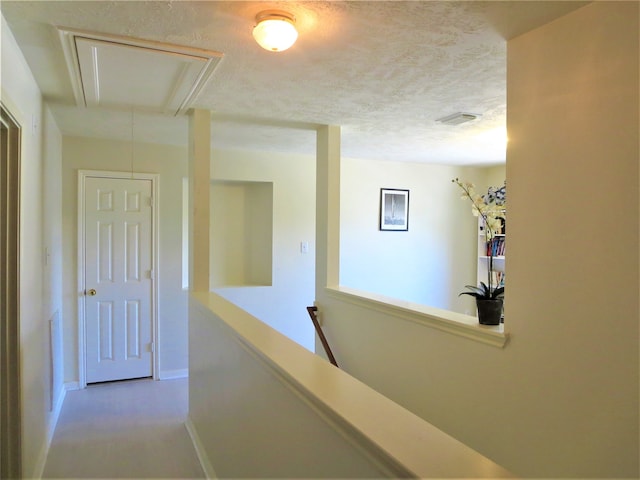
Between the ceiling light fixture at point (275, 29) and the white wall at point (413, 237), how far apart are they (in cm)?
313

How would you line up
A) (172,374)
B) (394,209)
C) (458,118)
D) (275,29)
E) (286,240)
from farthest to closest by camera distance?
(394,209) < (286,240) < (172,374) < (458,118) < (275,29)

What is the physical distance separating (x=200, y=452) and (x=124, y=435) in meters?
0.66

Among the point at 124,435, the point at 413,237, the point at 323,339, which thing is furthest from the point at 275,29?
the point at 413,237

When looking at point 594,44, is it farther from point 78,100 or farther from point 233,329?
point 78,100

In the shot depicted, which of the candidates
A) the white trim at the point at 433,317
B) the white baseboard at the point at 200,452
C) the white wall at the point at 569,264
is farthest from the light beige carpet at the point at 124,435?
the white wall at the point at 569,264

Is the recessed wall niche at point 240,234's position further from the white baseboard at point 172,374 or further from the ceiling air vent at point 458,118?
the ceiling air vent at point 458,118

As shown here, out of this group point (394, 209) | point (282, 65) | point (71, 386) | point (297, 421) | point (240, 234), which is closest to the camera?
point (297, 421)

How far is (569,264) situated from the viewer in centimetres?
162

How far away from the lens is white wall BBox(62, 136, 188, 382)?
3.75m

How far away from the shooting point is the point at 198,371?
2.73m

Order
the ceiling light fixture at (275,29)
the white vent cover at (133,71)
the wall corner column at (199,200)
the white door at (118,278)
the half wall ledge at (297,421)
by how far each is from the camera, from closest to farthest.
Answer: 1. the half wall ledge at (297,421)
2. the ceiling light fixture at (275,29)
3. the white vent cover at (133,71)
4. the wall corner column at (199,200)
5. the white door at (118,278)

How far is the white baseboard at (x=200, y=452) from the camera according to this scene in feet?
7.83

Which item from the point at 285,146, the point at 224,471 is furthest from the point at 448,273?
the point at 224,471

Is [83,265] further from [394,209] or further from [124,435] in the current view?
[394,209]
